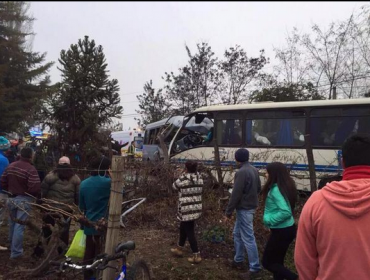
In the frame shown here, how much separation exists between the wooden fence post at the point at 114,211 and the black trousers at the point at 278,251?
1.95m

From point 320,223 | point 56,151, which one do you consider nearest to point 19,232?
point 320,223

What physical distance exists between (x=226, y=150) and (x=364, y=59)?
971 centimetres

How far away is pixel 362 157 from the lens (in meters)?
2.12

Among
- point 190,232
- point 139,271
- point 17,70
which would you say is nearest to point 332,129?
point 190,232

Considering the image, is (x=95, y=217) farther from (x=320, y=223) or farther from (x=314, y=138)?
(x=314, y=138)

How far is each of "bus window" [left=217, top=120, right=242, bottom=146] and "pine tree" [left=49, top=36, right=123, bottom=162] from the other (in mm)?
3477

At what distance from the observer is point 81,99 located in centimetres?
1207

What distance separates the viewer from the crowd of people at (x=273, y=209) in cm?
204

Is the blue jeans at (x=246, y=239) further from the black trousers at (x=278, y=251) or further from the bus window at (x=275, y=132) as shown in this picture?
the bus window at (x=275, y=132)

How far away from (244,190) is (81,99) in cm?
818

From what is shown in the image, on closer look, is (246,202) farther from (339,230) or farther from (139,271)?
(339,230)

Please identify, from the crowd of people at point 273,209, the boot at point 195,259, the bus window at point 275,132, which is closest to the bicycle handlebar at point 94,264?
the crowd of people at point 273,209

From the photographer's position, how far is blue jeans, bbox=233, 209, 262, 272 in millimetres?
5293

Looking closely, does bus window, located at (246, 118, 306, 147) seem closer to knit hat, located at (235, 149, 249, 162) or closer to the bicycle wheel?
knit hat, located at (235, 149, 249, 162)
